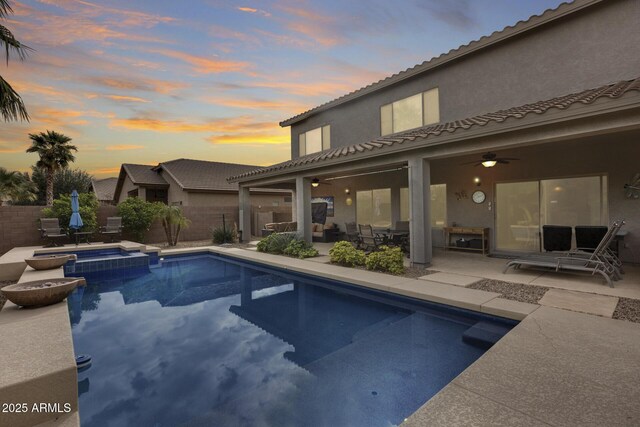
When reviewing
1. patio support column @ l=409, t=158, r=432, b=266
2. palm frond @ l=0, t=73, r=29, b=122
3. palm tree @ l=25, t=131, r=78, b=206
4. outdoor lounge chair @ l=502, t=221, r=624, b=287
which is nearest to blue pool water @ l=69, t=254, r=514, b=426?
patio support column @ l=409, t=158, r=432, b=266

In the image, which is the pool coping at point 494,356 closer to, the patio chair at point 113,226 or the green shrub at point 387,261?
the green shrub at point 387,261

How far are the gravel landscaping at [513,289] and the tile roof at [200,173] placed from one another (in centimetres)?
1852

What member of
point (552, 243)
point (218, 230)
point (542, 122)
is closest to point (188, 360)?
point (542, 122)

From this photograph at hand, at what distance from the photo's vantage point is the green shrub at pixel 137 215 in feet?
46.2

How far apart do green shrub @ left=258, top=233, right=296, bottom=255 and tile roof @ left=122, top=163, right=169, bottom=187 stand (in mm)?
14658

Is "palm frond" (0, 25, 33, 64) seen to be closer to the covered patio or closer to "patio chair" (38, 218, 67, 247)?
"patio chair" (38, 218, 67, 247)

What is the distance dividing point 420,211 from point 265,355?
5.43 metres

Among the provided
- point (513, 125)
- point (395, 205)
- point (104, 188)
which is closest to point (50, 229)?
point (395, 205)

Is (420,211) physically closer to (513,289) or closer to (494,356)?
(513,289)

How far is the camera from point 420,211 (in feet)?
26.2

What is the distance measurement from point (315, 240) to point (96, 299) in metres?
9.95

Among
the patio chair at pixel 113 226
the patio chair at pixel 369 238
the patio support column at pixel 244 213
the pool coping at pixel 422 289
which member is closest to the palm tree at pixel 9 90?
the patio chair at pixel 113 226

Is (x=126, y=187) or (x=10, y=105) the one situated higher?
(x=10, y=105)

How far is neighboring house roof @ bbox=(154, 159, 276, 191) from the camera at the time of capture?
2097cm
